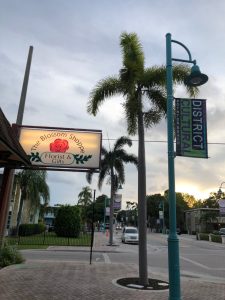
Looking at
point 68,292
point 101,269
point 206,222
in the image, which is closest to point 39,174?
point 101,269

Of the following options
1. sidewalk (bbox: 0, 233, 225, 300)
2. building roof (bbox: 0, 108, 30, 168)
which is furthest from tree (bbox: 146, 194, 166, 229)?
building roof (bbox: 0, 108, 30, 168)

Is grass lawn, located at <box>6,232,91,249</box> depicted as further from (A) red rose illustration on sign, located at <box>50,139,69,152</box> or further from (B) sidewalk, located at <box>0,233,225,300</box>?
(B) sidewalk, located at <box>0,233,225,300</box>

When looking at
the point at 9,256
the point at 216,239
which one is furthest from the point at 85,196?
the point at 9,256

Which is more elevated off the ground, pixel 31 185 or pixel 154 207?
pixel 154 207

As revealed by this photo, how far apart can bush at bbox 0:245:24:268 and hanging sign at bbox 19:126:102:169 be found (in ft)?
12.1

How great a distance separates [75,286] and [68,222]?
101ft

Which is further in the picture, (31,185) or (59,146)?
(31,185)

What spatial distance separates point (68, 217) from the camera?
41500mm

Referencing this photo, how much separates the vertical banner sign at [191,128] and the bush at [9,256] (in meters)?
9.25

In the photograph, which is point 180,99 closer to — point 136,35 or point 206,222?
point 136,35

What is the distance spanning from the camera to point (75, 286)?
1082 cm

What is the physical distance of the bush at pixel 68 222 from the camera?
41281mm

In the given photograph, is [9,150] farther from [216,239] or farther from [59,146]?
[216,239]

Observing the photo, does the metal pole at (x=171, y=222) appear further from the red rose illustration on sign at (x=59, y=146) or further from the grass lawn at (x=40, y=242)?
the grass lawn at (x=40, y=242)
